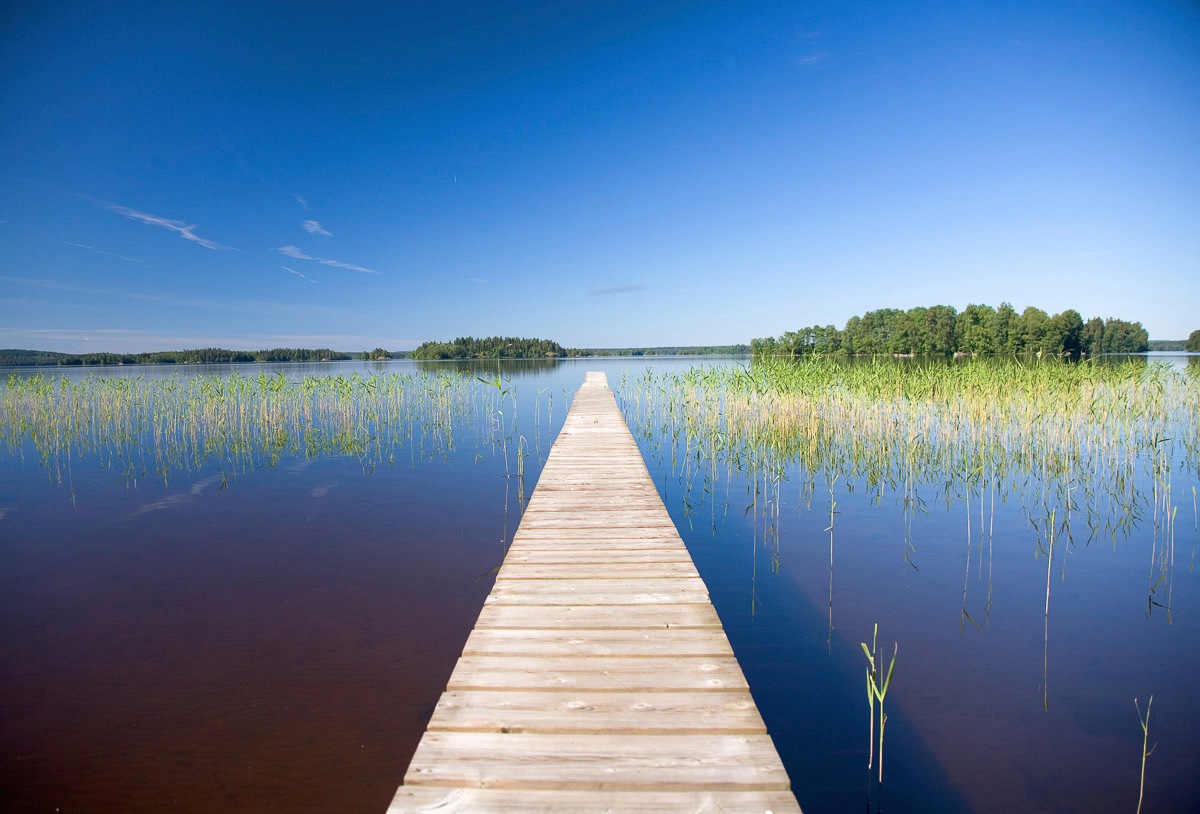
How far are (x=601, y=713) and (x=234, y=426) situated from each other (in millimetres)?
14661

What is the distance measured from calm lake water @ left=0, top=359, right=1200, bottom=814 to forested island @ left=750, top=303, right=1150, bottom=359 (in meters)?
46.7

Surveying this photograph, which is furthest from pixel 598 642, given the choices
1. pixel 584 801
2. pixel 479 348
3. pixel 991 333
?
pixel 479 348

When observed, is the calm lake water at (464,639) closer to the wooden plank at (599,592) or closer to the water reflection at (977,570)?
the water reflection at (977,570)

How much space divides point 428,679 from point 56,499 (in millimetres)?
8488

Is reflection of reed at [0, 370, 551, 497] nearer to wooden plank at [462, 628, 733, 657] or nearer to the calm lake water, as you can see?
the calm lake water

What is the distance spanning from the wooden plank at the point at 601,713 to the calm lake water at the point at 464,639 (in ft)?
3.33

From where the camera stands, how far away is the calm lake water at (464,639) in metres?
2.81

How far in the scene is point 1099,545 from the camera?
581cm

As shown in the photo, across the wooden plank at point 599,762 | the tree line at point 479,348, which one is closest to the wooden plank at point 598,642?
the wooden plank at point 599,762

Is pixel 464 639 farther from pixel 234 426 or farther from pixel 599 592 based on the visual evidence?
pixel 234 426

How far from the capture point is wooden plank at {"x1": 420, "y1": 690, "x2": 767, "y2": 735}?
6.73 feet

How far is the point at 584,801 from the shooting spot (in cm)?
172

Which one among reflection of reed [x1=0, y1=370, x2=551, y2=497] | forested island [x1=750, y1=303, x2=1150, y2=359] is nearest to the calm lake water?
reflection of reed [x1=0, y1=370, x2=551, y2=497]

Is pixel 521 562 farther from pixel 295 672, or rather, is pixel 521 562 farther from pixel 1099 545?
pixel 1099 545
